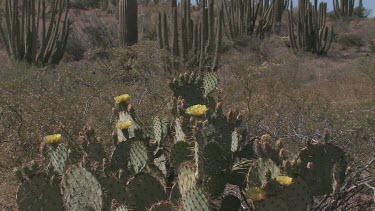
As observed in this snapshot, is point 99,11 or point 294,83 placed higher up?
point 99,11

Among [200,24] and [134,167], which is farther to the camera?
[200,24]

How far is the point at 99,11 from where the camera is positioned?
96.3 ft

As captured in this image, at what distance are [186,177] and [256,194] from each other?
0.44m

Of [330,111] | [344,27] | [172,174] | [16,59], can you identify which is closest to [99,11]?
[344,27]

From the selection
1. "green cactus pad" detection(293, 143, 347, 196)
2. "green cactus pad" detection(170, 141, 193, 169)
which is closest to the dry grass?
"green cactus pad" detection(170, 141, 193, 169)

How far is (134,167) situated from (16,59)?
10672 millimetres

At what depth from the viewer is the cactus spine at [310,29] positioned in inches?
754

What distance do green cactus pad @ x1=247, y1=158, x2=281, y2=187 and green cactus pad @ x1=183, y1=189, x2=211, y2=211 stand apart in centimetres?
29

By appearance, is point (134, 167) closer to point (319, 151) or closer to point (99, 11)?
point (319, 151)

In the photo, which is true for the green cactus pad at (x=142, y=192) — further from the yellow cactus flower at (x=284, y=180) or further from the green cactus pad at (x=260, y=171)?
the yellow cactus flower at (x=284, y=180)

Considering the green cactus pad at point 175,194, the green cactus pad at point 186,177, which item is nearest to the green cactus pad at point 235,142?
the green cactus pad at point 175,194

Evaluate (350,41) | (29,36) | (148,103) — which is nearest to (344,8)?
(350,41)

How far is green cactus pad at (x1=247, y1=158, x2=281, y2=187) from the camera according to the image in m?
3.24

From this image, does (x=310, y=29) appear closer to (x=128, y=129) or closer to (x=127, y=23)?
(x=127, y=23)
